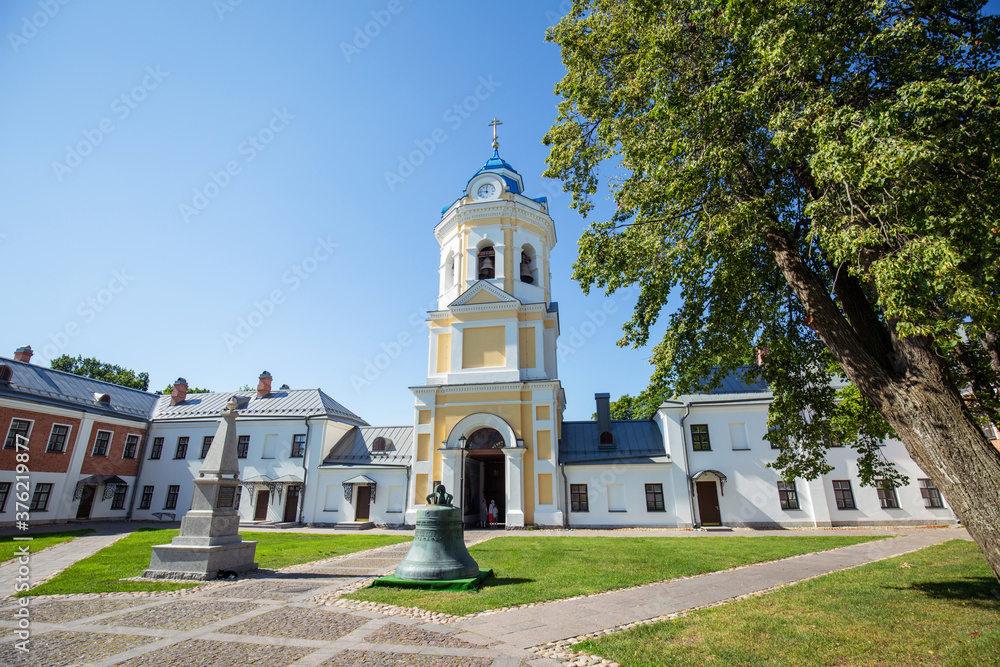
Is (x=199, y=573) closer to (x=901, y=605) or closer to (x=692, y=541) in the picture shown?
(x=901, y=605)

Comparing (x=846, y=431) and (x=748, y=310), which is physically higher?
(x=748, y=310)

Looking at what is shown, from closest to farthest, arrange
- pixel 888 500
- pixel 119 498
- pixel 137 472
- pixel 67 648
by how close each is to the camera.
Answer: pixel 67 648, pixel 888 500, pixel 119 498, pixel 137 472

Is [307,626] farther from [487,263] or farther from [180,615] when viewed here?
[487,263]

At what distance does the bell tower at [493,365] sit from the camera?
2089cm

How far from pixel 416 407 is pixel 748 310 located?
16574mm

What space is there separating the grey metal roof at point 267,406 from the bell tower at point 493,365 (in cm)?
810

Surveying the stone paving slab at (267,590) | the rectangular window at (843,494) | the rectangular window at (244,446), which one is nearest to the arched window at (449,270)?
the rectangular window at (244,446)

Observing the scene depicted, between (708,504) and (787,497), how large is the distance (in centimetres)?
322

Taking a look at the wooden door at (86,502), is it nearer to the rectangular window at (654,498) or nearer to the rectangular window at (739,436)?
the rectangular window at (654,498)

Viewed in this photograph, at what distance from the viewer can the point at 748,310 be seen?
322 inches

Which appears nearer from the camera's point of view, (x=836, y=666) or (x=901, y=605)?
(x=836, y=666)

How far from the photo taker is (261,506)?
2530cm

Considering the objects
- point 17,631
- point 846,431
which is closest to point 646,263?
point 846,431

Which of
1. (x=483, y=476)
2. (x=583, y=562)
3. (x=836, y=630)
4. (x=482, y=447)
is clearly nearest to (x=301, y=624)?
(x=836, y=630)
